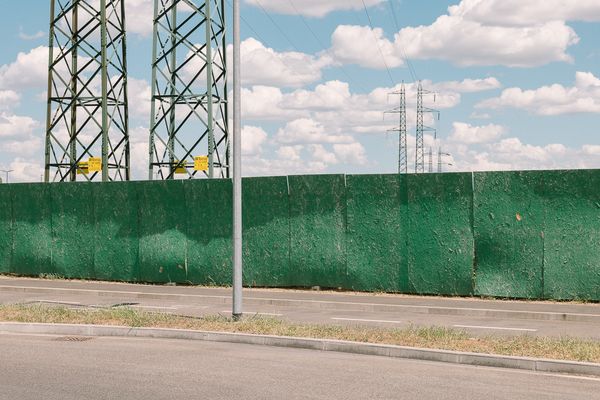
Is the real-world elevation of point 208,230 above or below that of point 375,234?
above

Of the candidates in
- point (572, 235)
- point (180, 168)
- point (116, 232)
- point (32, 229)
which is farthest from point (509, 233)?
point (180, 168)

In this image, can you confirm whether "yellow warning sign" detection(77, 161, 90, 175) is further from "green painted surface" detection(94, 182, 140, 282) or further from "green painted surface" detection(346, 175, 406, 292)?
"green painted surface" detection(346, 175, 406, 292)

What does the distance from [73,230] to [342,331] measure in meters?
12.8

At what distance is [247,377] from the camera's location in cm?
998

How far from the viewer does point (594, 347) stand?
11398 mm

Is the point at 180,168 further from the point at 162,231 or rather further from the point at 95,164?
the point at 162,231

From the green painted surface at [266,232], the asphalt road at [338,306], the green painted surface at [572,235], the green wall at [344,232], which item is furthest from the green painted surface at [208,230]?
the green painted surface at [572,235]

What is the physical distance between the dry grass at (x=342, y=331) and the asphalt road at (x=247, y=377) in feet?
2.21

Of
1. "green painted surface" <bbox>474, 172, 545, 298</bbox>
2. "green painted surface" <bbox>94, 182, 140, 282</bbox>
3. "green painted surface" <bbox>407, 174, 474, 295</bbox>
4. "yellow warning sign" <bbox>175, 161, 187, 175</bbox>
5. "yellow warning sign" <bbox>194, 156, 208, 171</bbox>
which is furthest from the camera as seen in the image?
"yellow warning sign" <bbox>175, 161, 187, 175</bbox>

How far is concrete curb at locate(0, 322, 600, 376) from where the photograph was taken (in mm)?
10648

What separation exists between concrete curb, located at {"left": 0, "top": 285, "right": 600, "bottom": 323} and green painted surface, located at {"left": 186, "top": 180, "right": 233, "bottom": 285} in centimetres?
188

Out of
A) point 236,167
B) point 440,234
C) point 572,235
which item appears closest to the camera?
A: point 236,167

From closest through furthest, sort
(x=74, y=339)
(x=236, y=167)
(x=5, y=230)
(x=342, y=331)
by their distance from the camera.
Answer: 1. (x=342, y=331)
2. (x=74, y=339)
3. (x=236, y=167)
4. (x=5, y=230)

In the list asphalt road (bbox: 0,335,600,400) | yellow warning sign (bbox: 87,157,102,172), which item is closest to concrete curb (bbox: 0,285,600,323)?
asphalt road (bbox: 0,335,600,400)
